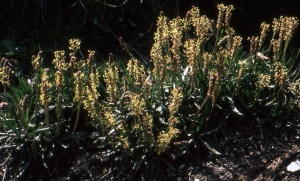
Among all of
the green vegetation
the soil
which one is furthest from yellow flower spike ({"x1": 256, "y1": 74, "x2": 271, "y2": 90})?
the soil

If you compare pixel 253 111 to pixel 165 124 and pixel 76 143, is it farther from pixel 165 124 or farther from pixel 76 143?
pixel 76 143

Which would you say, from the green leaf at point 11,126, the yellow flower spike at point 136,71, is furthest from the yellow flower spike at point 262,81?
the green leaf at point 11,126

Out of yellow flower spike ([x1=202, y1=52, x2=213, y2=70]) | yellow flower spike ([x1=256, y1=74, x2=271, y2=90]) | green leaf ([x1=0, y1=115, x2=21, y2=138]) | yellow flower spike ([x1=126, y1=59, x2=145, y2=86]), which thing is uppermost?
yellow flower spike ([x1=202, y1=52, x2=213, y2=70])

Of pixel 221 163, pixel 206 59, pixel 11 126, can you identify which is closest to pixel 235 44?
pixel 206 59

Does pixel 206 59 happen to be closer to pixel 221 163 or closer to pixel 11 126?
pixel 221 163

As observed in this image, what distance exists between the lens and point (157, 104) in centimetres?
377

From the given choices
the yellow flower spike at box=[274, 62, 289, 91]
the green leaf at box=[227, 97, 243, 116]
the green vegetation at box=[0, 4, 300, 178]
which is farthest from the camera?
Result: the green leaf at box=[227, 97, 243, 116]

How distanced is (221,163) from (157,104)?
0.63 meters

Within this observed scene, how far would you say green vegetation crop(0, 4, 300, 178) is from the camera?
3.45 metres

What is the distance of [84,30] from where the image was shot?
5117mm

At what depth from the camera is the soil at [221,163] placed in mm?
3453

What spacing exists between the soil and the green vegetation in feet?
0.21

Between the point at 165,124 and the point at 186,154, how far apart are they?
0.83ft

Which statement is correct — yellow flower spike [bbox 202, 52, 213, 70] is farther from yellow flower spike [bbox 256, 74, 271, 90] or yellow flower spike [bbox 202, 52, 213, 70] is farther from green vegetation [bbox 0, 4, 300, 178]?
yellow flower spike [bbox 256, 74, 271, 90]
